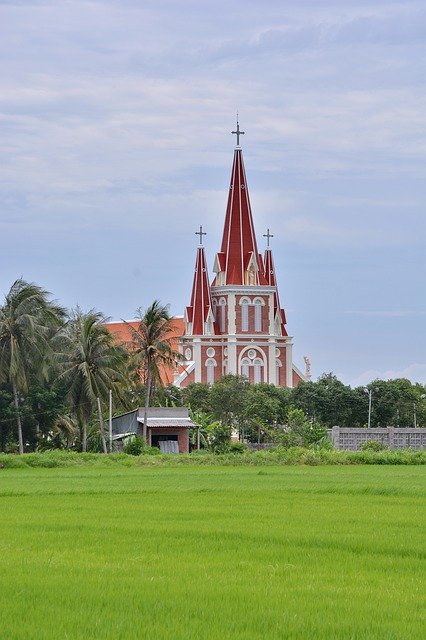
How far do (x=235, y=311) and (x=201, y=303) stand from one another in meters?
3.30

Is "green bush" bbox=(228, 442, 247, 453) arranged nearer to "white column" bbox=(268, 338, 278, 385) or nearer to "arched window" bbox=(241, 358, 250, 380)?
"arched window" bbox=(241, 358, 250, 380)

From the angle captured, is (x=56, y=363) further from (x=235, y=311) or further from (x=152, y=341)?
(x=235, y=311)

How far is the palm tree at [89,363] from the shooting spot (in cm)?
5659

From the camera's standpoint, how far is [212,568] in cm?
1228

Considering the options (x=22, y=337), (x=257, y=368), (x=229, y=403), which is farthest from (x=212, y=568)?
(x=257, y=368)

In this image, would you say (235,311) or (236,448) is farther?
(235,311)

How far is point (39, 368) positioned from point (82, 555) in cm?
4311

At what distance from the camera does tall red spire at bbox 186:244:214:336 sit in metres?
112

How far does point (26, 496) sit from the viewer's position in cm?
2517

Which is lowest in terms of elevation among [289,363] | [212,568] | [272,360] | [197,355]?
[212,568]

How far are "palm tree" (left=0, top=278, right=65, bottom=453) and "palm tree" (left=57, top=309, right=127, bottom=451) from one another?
5.02 feet

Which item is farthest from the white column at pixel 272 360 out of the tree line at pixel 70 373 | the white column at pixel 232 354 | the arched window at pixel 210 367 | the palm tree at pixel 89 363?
the palm tree at pixel 89 363

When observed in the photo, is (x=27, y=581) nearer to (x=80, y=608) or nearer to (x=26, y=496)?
(x=80, y=608)

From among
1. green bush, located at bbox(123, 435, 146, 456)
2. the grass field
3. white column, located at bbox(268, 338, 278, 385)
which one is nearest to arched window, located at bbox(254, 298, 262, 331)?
white column, located at bbox(268, 338, 278, 385)
